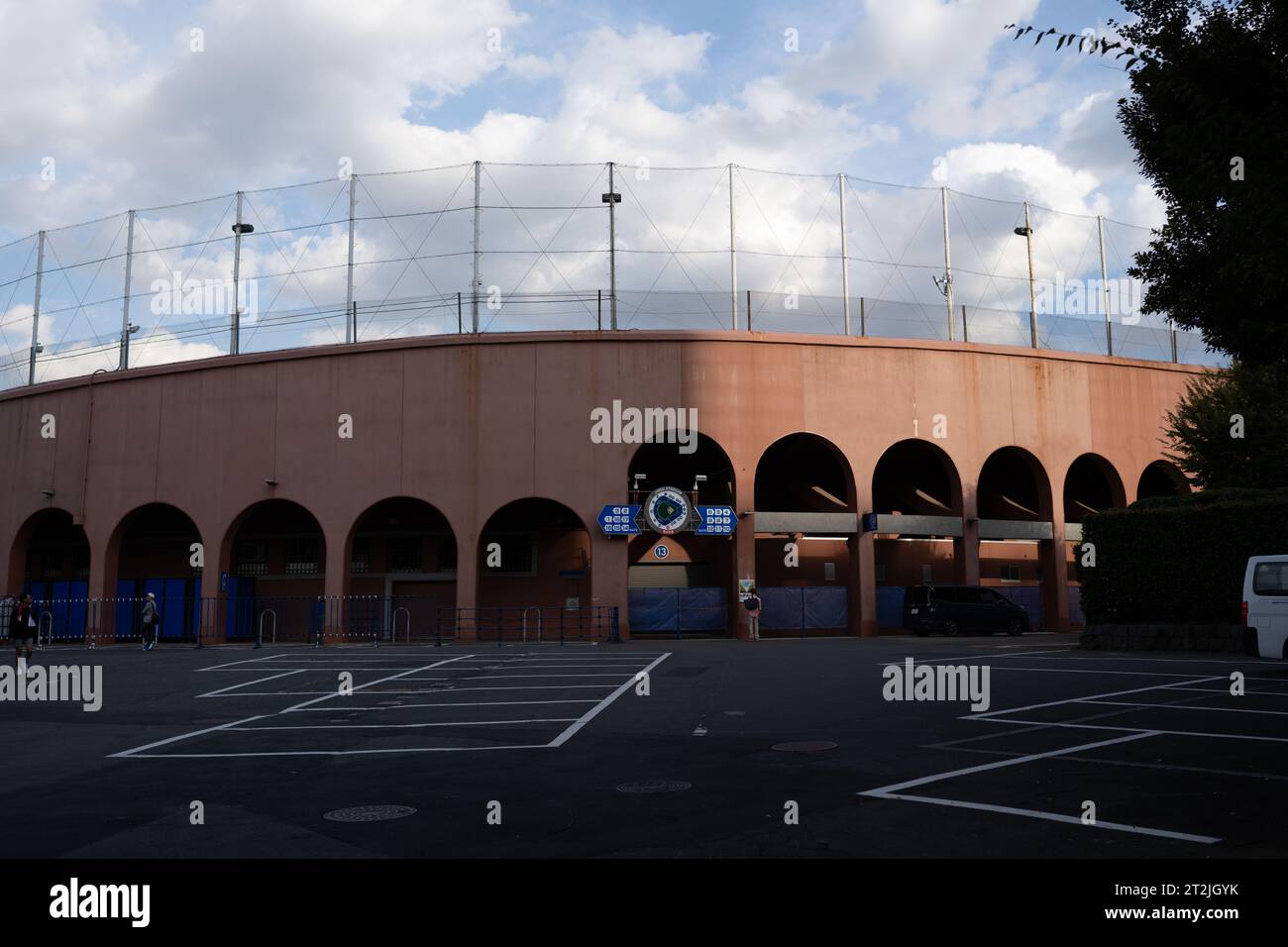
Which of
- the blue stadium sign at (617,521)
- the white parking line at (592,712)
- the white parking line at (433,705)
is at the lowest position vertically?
the white parking line at (433,705)

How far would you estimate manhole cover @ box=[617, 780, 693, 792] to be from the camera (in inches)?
311

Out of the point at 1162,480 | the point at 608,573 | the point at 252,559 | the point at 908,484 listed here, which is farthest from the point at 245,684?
the point at 1162,480

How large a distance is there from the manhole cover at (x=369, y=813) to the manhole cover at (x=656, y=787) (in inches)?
65.3

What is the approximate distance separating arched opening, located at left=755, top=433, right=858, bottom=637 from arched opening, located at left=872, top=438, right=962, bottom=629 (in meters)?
1.40

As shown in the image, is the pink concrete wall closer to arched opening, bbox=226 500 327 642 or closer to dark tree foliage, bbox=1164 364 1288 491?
arched opening, bbox=226 500 327 642

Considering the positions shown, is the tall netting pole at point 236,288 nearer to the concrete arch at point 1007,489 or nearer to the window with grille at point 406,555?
the window with grille at point 406,555

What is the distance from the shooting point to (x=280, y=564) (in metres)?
37.0

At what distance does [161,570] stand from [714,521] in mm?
22062

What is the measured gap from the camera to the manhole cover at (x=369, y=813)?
277 inches

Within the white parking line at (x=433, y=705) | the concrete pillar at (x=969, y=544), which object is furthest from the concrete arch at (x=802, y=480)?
the white parking line at (x=433, y=705)
